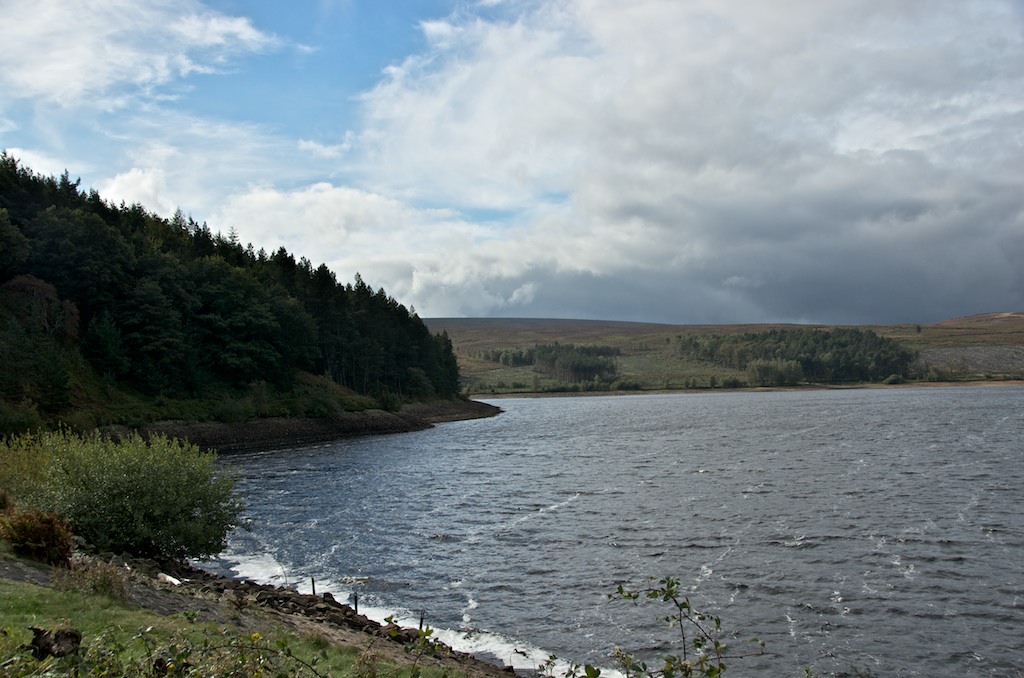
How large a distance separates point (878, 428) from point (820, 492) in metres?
48.1

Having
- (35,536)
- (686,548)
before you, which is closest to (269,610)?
(35,536)

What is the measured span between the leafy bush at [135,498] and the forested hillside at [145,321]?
34.1 m

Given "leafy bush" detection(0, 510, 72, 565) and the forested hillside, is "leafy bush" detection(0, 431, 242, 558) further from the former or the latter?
the forested hillside

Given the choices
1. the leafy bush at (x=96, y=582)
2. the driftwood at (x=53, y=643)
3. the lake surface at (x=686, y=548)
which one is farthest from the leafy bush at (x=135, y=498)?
the driftwood at (x=53, y=643)

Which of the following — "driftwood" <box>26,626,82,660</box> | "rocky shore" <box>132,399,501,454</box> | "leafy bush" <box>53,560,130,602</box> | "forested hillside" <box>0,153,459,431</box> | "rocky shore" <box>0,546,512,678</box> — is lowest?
"rocky shore" <box>132,399,501,454</box>

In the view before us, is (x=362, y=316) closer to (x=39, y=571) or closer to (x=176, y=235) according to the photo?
(x=176, y=235)

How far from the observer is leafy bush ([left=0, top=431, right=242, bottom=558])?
23.5m

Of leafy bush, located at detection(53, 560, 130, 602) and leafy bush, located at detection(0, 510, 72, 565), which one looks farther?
leafy bush, located at detection(0, 510, 72, 565)

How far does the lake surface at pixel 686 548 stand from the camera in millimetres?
19500

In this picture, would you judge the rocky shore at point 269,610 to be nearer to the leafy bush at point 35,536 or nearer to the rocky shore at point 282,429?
the leafy bush at point 35,536

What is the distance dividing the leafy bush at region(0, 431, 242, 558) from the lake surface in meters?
2.91

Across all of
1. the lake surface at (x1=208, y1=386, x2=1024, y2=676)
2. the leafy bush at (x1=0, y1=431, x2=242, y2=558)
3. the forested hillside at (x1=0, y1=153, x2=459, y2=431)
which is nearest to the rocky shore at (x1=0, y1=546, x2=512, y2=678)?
the lake surface at (x1=208, y1=386, x2=1024, y2=676)

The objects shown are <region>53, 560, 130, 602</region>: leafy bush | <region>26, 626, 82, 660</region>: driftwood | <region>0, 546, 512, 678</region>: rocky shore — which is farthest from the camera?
<region>0, 546, 512, 678</region>: rocky shore

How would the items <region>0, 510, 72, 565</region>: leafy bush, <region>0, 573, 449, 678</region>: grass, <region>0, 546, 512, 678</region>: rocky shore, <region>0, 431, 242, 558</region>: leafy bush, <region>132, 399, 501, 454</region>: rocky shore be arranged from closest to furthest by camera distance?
<region>0, 573, 449, 678</region>: grass → <region>0, 546, 512, 678</region>: rocky shore → <region>0, 510, 72, 565</region>: leafy bush → <region>0, 431, 242, 558</region>: leafy bush → <region>132, 399, 501, 454</region>: rocky shore
